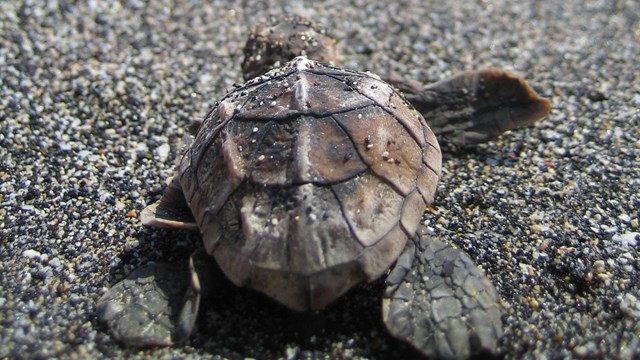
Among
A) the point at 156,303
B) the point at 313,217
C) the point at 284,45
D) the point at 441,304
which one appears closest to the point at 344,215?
the point at 313,217

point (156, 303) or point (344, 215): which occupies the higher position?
point (344, 215)

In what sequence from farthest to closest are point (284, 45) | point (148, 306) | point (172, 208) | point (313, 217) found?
point (284, 45), point (172, 208), point (148, 306), point (313, 217)

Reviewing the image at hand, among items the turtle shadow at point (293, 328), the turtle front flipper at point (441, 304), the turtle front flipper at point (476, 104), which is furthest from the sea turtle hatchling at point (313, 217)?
the turtle front flipper at point (476, 104)

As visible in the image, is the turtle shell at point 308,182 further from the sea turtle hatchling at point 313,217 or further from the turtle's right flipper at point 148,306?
the turtle's right flipper at point 148,306

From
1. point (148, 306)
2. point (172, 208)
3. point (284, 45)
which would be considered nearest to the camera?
point (148, 306)

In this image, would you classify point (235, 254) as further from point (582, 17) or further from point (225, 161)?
point (582, 17)

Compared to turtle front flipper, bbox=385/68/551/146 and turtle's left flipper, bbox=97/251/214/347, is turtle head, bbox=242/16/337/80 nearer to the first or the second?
turtle front flipper, bbox=385/68/551/146

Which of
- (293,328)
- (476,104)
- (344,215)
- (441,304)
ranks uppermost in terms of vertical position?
(344,215)

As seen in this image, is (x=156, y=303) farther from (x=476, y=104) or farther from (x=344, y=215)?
(x=476, y=104)

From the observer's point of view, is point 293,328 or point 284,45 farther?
point 284,45
